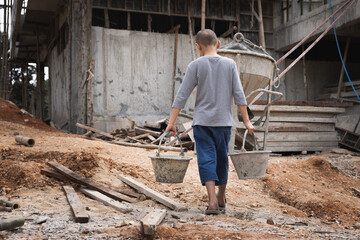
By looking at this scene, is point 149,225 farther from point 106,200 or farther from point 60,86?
point 60,86

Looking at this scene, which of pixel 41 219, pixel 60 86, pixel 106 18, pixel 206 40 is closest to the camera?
pixel 41 219

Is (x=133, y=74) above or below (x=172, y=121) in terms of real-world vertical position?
above

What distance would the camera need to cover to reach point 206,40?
4.45 m

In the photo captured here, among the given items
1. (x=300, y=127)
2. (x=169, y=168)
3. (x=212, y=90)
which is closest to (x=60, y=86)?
(x=300, y=127)

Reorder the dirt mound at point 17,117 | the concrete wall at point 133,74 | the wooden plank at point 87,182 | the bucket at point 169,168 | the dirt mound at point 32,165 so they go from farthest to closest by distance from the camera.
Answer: the dirt mound at point 17,117 → the concrete wall at point 133,74 → the dirt mound at point 32,165 → the wooden plank at point 87,182 → the bucket at point 169,168

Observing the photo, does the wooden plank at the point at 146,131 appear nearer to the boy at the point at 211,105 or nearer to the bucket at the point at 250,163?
the bucket at the point at 250,163

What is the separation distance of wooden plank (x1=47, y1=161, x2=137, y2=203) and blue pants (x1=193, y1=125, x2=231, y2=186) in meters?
1.09

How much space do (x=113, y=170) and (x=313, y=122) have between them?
7245mm

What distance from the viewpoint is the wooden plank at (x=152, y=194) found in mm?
4648

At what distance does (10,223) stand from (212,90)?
7.39 feet

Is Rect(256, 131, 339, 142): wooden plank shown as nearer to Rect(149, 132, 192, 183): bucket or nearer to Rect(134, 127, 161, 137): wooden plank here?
Rect(134, 127, 161, 137): wooden plank

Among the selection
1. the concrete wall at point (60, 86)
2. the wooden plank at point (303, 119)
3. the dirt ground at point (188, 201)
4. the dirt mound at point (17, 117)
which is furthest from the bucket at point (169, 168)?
the concrete wall at point (60, 86)

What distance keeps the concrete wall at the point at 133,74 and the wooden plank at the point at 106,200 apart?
7.20 metres

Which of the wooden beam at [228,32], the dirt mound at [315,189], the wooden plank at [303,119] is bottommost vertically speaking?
the dirt mound at [315,189]
